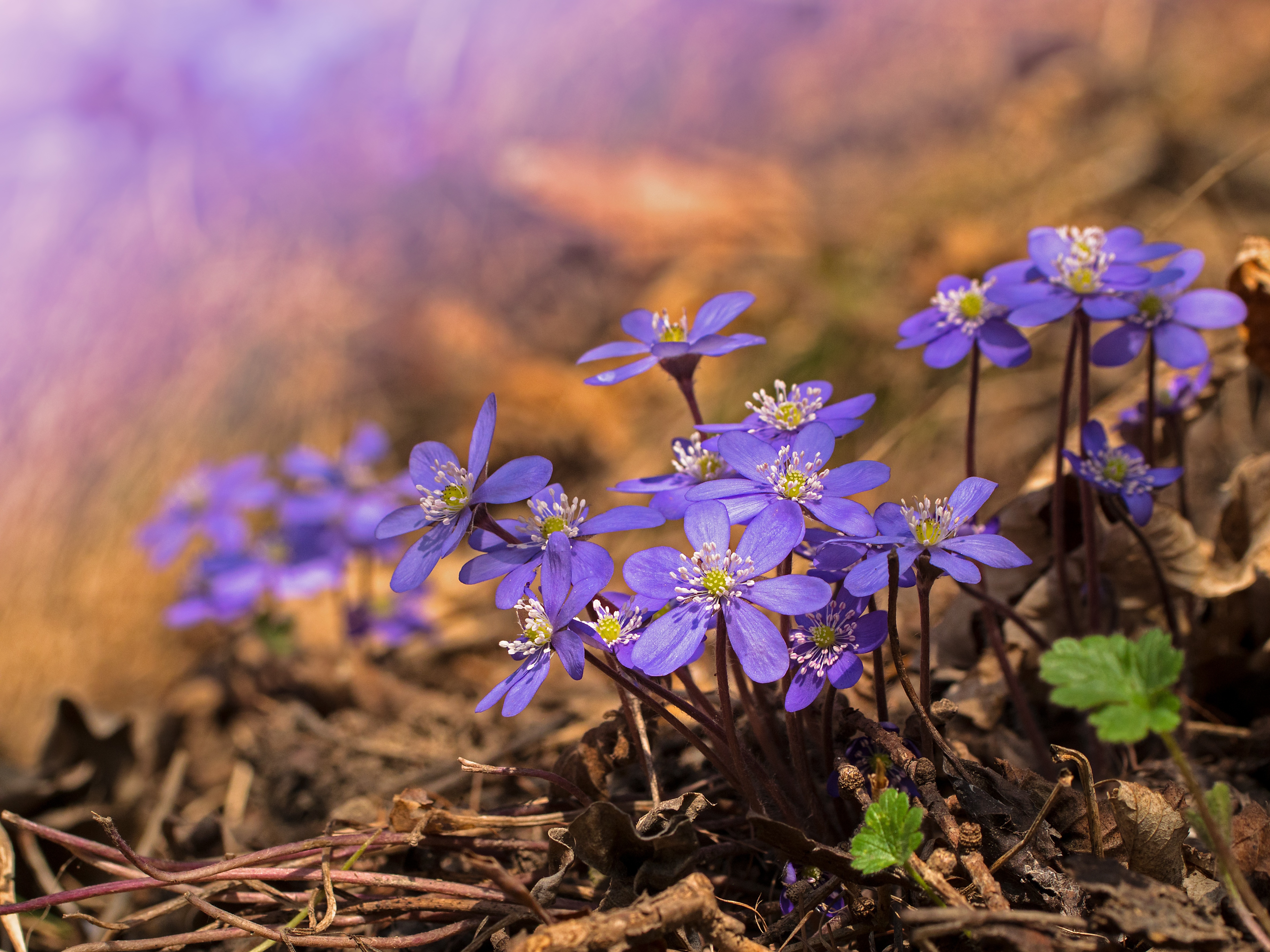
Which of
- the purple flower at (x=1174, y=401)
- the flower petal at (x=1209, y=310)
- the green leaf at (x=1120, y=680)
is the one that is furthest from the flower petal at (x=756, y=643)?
the purple flower at (x=1174, y=401)

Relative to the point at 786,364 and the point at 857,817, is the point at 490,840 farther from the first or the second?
Answer: the point at 786,364

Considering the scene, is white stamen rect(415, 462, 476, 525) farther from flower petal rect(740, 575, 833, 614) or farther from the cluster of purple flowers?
the cluster of purple flowers

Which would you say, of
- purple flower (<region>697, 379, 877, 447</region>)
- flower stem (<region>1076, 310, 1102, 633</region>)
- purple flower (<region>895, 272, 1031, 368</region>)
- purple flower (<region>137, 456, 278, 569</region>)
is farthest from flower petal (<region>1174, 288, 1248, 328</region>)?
purple flower (<region>137, 456, 278, 569</region>)

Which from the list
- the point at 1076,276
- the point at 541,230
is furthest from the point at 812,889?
the point at 541,230

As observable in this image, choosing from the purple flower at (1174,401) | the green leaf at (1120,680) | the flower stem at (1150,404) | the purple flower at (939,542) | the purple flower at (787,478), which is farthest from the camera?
the purple flower at (1174,401)

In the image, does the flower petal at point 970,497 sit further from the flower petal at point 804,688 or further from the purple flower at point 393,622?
the purple flower at point 393,622

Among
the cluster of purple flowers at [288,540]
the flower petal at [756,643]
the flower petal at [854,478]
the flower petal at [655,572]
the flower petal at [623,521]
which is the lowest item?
the flower petal at [756,643]

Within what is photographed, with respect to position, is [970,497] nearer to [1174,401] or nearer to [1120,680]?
[1120,680]
